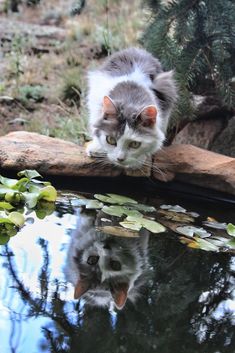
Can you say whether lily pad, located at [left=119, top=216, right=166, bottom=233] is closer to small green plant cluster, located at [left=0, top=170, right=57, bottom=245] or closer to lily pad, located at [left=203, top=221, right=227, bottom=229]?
lily pad, located at [left=203, top=221, right=227, bottom=229]

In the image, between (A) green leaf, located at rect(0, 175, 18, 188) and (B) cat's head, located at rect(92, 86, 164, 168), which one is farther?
(B) cat's head, located at rect(92, 86, 164, 168)

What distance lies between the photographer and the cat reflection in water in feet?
7.29

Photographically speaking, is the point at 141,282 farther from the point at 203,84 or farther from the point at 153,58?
the point at 203,84

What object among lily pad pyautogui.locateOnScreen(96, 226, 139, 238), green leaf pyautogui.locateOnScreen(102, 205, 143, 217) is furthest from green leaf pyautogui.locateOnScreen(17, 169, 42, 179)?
lily pad pyautogui.locateOnScreen(96, 226, 139, 238)

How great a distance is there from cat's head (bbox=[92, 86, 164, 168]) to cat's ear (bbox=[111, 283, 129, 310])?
1.08 m

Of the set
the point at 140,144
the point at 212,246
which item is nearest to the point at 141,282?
the point at 212,246

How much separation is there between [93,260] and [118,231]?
0.35m

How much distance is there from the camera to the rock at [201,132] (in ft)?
14.7

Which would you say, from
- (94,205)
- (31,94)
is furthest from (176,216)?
(31,94)

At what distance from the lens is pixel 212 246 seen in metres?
2.80

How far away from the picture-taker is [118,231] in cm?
288

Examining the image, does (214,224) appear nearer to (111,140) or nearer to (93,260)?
(111,140)

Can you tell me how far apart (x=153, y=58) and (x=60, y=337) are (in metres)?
2.35

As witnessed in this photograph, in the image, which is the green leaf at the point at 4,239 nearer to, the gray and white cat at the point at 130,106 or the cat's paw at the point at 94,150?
the gray and white cat at the point at 130,106
